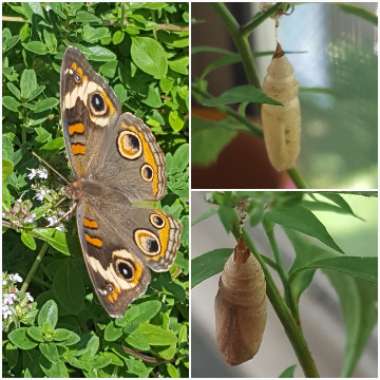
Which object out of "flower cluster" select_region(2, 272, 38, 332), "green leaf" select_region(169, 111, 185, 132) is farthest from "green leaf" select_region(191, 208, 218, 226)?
"flower cluster" select_region(2, 272, 38, 332)

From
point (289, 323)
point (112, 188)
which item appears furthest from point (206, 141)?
point (289, 323)

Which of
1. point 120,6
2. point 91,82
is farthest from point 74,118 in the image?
point 120,6

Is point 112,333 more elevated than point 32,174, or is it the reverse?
point 32,174

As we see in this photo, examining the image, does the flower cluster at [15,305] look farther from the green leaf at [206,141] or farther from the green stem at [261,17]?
the green stem at [261,17]

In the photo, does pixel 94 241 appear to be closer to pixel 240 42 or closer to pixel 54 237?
pixel 54 237

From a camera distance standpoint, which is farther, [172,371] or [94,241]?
[172,371]

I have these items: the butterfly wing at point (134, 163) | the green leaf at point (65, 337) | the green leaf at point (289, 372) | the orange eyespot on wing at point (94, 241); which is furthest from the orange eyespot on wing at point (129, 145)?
the green leaf at point (289, 372)

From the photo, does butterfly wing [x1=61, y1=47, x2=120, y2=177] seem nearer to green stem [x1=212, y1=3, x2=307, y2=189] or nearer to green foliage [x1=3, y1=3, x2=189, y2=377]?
green foliage [x1=3, y1=3, x2=189, y2=377]
